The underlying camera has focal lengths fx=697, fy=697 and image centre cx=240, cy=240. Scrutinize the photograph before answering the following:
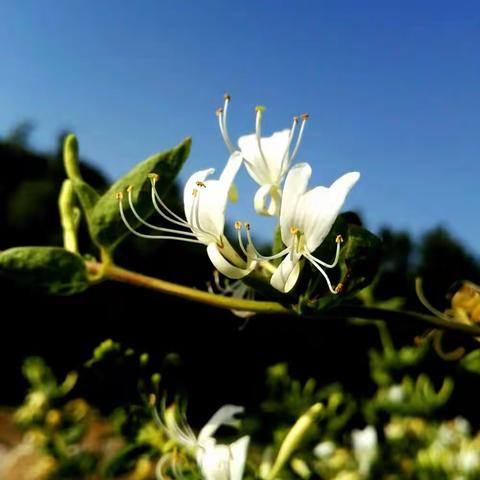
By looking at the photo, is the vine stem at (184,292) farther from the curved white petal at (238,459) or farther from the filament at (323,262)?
the curved white petal at (238,459)

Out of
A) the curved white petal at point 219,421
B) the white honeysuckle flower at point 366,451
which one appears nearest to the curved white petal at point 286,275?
the curved white petal at point 219,421

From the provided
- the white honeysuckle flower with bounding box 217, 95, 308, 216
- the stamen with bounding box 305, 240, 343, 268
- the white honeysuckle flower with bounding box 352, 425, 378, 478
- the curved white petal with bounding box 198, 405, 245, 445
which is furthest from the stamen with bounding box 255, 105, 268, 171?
the white honeysuckle flower with bounding box 352, 425, 378, 478

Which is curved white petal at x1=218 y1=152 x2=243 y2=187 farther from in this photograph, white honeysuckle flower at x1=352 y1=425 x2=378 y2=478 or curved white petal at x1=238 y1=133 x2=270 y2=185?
white honeysuckle flower at x1=352 y1=425 x2=378 y2=478

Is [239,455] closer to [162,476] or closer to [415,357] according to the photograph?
[162,476]

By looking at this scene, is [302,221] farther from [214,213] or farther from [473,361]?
[473,361]

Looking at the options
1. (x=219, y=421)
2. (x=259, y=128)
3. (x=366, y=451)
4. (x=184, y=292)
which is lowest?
(x=366, y=451)

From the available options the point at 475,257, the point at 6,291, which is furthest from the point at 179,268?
the point at 475,257

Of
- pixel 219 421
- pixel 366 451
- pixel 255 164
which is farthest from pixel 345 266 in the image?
pixel 366 451
